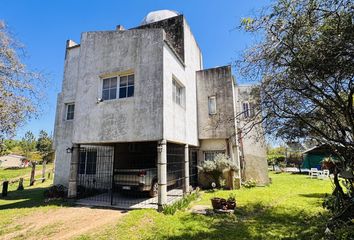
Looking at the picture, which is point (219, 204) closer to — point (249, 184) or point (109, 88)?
point (249, 184)

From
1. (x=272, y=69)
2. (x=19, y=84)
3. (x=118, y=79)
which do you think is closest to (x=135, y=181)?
(x=118, y=79)

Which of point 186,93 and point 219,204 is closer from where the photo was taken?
point 219,204

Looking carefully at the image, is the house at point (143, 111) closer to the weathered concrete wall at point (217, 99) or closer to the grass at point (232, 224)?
the weathered concrete wall at point (217, 99)

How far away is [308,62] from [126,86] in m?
8.23

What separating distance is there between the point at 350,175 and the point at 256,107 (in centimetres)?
336

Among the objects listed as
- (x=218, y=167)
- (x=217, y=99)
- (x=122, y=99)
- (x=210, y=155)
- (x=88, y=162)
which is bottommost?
(x=218, y=167)

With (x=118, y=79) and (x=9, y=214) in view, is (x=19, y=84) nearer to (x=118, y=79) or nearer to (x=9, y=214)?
(x=118, y=79)

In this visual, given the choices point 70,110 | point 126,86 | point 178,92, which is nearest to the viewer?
point 126,86

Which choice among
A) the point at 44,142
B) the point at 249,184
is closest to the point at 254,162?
the point at 249,184

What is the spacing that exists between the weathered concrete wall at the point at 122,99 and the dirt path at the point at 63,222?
10.8 feet

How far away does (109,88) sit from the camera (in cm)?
1112

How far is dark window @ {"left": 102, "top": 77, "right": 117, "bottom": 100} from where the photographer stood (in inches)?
430

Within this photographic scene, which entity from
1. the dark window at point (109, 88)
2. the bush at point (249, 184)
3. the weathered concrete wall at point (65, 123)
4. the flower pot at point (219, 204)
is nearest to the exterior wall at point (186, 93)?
the dark window at point (109, 88)

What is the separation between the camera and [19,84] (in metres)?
7.34
